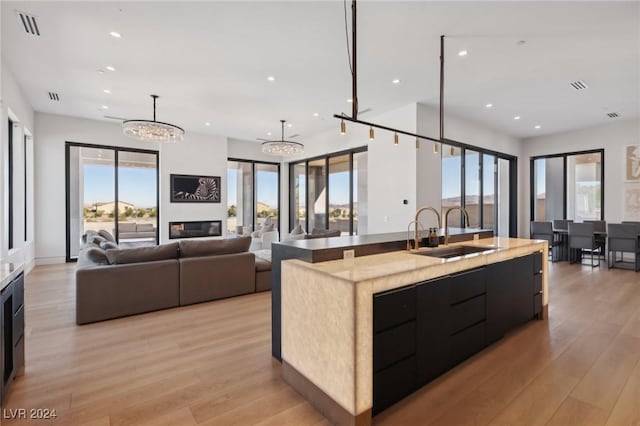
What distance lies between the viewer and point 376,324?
74.5 inches

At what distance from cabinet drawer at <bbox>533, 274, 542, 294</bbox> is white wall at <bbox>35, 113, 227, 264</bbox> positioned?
26.0 ft

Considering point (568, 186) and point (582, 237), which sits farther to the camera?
point (568, 186)

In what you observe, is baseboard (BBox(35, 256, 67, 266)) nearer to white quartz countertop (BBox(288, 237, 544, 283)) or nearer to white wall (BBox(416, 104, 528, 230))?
white quartz countertop (BBox(288, 237, 544, 283))

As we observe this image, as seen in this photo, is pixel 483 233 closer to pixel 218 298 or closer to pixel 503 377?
pixel 503 377

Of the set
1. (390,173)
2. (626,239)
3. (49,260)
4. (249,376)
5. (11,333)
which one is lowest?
(249,376)

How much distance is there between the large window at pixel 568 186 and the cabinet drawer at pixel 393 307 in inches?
339

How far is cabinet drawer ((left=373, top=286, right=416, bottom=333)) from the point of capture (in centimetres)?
190

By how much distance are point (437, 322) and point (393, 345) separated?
48 centimetres

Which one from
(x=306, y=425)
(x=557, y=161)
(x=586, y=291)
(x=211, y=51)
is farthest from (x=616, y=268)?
(x=211, y=51)

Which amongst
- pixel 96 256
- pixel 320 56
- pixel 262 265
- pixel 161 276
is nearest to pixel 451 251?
pixel 262 265

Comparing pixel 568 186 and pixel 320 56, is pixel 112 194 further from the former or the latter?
pixel 568 186

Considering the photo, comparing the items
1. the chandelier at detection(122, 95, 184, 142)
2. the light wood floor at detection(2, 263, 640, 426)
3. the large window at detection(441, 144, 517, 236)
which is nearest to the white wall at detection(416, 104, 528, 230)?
the large window at detection(441, 144, 517, 236)

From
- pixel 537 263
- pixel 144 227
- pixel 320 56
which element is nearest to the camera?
pixel 537 263

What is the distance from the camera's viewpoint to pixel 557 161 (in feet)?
28.7
